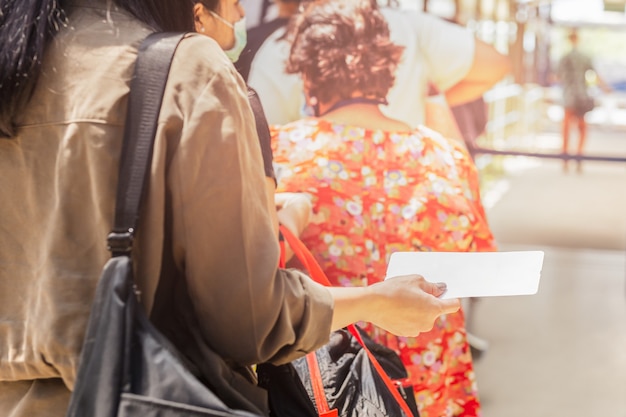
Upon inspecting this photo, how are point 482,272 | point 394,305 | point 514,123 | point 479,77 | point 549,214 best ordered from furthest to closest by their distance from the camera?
point 549,214
point 514,123
point 479,77
point 482,272
point 394,305

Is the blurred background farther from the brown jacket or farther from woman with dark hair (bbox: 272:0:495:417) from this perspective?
the brown jacket

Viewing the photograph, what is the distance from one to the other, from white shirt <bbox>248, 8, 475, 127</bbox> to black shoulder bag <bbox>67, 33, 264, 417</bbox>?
3.31 ft

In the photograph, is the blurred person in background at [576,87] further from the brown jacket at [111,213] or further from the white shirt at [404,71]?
the brown jacket at [111,213]

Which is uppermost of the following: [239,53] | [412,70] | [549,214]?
[239,53]

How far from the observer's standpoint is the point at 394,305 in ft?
3.88

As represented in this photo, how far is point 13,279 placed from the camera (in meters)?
1.06

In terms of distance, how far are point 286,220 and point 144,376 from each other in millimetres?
847

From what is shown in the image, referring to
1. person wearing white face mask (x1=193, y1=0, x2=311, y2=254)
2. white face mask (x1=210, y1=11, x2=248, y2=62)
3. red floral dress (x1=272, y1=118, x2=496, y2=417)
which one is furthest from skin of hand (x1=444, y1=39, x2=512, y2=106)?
white face mask (x1=210, y1=11, x2=248, y2=62)

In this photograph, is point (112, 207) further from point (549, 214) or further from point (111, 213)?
point (549, 214)

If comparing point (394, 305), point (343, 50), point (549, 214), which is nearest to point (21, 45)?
point (394, 305)

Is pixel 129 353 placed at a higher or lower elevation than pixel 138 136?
lower

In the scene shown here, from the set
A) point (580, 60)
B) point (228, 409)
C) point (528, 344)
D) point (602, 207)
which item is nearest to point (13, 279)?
point (228, 409)

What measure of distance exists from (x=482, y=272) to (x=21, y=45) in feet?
2.34

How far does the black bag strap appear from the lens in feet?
3.11
